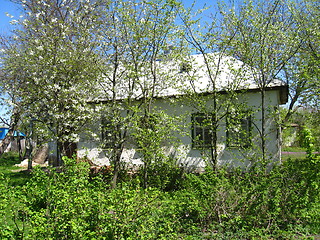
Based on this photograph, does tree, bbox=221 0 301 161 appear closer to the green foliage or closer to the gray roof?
the gray roof

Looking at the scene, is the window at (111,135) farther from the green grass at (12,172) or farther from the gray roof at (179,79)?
the green grass at (12,172)

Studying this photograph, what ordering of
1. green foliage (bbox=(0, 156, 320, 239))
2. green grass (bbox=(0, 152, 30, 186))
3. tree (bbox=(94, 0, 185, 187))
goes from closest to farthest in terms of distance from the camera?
1. green foliage (bbox=(0, 156, 320, 239))
2. tree (bbox=(94, 0, 185, 187))
3. green grass (bbox=(0, 152, 30, 186))

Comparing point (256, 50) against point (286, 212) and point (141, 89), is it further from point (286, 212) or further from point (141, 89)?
point (286, 212)

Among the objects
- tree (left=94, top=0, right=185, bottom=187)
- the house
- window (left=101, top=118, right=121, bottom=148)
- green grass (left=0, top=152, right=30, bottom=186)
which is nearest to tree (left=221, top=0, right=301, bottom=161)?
the house

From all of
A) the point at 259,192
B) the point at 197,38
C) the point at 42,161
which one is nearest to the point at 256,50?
the point at 197,38

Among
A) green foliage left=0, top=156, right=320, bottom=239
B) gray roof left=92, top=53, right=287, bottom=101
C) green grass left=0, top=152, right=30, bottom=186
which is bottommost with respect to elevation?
green grass left=0, top=152, right=30, bottom=186

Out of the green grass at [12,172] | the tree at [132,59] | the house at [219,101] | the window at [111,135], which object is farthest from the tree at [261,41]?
the green grass at [12,172]

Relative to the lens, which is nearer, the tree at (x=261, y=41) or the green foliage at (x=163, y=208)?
the green foliage at (x=163, y=208)

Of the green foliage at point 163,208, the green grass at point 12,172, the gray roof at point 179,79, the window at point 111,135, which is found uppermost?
the gray roof at point 179,79

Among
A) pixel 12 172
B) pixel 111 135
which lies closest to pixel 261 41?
pixel 111 135

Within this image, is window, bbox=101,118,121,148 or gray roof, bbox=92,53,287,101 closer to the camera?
window, bbox=101,118,121,148

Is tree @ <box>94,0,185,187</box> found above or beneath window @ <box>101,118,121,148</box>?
above

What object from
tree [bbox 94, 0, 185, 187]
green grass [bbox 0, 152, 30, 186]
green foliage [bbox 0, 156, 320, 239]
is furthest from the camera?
green grass [bbox 0, 152, 30, 186]

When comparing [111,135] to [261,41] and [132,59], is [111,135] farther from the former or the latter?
[261,41]
